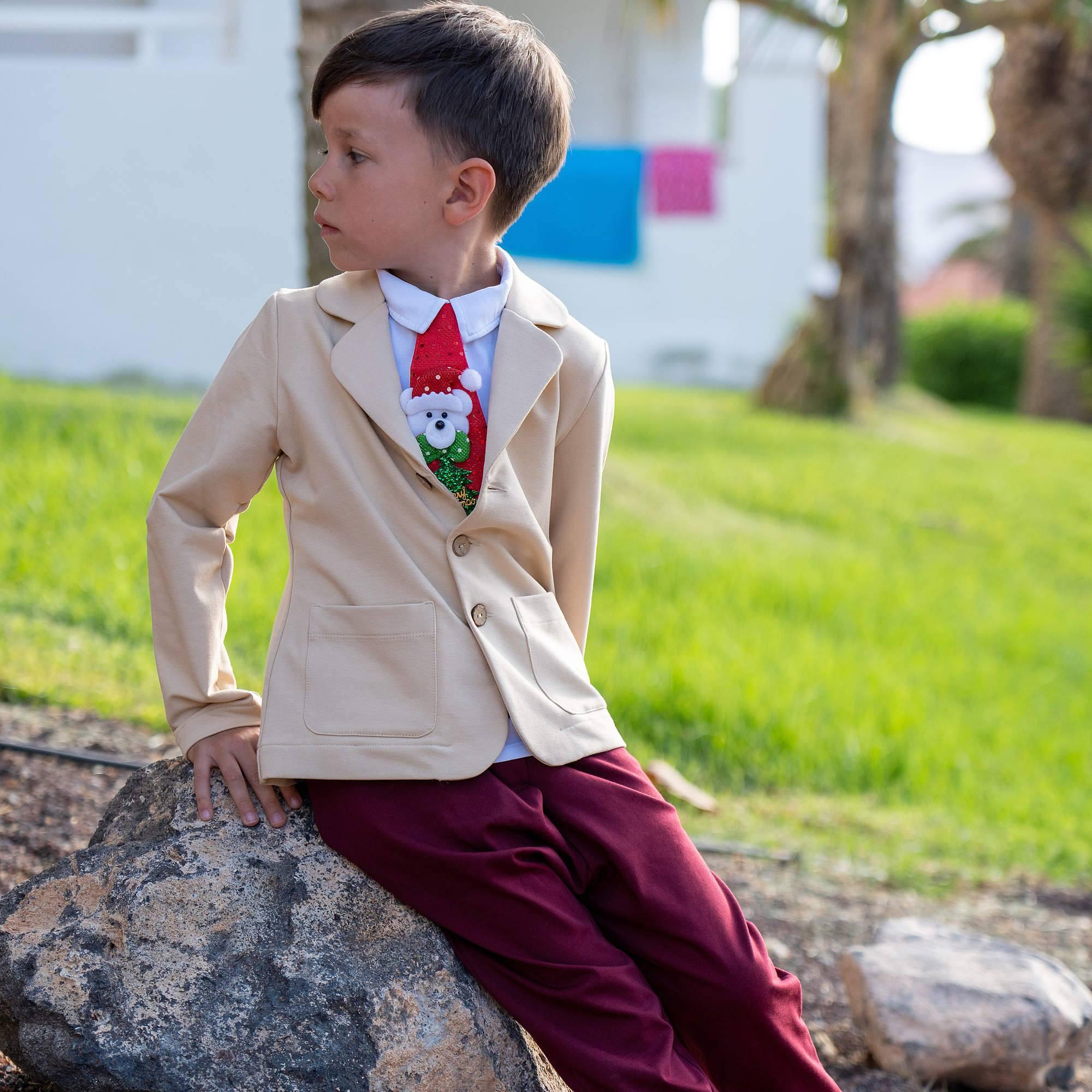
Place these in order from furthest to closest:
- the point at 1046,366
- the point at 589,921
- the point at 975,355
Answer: the point at 975,355 → the point at 1046,366 → the point at 589,921

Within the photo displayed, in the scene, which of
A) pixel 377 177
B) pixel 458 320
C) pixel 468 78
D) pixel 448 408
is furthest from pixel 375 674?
pixel 468 78

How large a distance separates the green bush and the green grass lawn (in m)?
11.5

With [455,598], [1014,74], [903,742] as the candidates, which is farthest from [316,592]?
[1014,74]

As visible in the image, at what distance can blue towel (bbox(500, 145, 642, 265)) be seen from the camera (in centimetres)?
870

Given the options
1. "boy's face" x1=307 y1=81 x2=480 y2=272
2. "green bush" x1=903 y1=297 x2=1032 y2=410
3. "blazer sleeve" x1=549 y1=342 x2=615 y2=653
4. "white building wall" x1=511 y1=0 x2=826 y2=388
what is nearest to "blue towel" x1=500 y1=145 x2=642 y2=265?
"white building wall" x1=511 y1=0 x2=826 y2=388

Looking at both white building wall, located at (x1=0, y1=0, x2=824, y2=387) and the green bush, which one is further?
the green bush

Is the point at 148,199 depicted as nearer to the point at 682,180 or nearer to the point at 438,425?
the point at 682,180

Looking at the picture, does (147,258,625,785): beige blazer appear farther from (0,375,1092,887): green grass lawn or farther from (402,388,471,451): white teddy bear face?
(0,375,1092,887): green grass lawn

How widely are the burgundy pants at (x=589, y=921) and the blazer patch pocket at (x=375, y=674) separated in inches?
3.2

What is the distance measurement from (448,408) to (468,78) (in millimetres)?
412

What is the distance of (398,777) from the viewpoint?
1573 millimetres

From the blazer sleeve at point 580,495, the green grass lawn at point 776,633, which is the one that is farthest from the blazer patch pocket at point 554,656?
the green grass lawn at point 776,633

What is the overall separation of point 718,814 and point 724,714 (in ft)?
1.88

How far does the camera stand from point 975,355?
1873 centimetres
